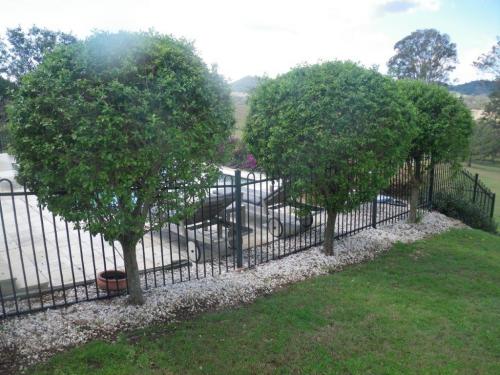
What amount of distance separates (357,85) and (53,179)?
4.26 metres

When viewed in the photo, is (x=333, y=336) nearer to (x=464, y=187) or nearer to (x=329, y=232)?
(x=329, y=232)

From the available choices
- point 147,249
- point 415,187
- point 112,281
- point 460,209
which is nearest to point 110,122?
point 112,281

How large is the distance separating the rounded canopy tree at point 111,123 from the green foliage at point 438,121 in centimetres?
577

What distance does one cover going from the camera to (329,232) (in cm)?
678

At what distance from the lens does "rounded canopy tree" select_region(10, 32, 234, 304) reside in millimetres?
3494

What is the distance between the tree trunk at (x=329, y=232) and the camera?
6727 mm

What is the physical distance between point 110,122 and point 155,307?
2228 millimetres

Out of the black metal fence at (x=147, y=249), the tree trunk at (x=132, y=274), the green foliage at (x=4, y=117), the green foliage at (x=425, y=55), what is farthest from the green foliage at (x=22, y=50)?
the green foliage at (x=425, y=55)

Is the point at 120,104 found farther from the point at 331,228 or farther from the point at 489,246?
the point at 489,246

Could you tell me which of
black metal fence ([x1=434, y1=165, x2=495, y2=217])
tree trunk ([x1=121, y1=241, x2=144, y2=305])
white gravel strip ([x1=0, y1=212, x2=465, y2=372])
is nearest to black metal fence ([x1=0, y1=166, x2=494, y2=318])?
white gravel strip ([x1=0, y1=212, x2=465, y2=372])

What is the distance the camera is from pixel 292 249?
706cm

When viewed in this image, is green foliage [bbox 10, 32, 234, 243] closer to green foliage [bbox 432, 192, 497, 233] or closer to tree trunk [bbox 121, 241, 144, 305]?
tree trunk [bbox 121, 241, 144, 305]

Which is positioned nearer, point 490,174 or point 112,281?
point 112,281

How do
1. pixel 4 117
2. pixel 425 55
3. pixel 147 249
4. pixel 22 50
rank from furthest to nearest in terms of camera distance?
pixel 425 55 → pixel 22 50 → pixel 4 117 → pixel 147 249
